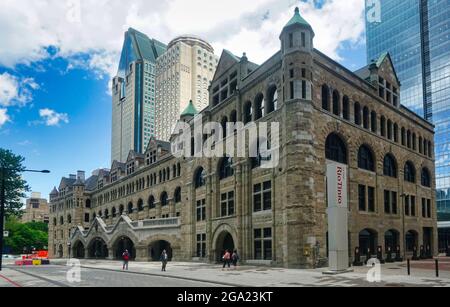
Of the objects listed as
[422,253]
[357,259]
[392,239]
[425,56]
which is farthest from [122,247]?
[425,56]

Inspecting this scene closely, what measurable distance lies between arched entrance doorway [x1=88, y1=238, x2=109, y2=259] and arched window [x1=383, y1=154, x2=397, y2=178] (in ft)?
163

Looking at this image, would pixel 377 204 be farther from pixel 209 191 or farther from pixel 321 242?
pixel 209 191

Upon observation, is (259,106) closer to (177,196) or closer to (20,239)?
(177,196)

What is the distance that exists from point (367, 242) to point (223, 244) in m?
13.6

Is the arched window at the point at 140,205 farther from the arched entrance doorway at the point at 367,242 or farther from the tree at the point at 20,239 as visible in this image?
the tree at the point at 20,239

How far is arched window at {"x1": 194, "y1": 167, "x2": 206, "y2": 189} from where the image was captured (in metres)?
48.9

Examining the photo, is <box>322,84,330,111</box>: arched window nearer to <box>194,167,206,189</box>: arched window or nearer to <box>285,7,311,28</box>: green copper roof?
<box>285,7,311,28</box>: green copper roof

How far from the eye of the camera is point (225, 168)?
147 ft

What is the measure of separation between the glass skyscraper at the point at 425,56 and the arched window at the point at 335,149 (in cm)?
9054

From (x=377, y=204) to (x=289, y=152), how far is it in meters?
12.6

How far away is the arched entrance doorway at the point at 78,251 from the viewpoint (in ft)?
275

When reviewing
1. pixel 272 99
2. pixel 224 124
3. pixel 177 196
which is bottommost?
pixel 177 196

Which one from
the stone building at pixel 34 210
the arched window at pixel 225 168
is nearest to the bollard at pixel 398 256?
the arched window at pixel 225 168

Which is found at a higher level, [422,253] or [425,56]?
[425,56]
